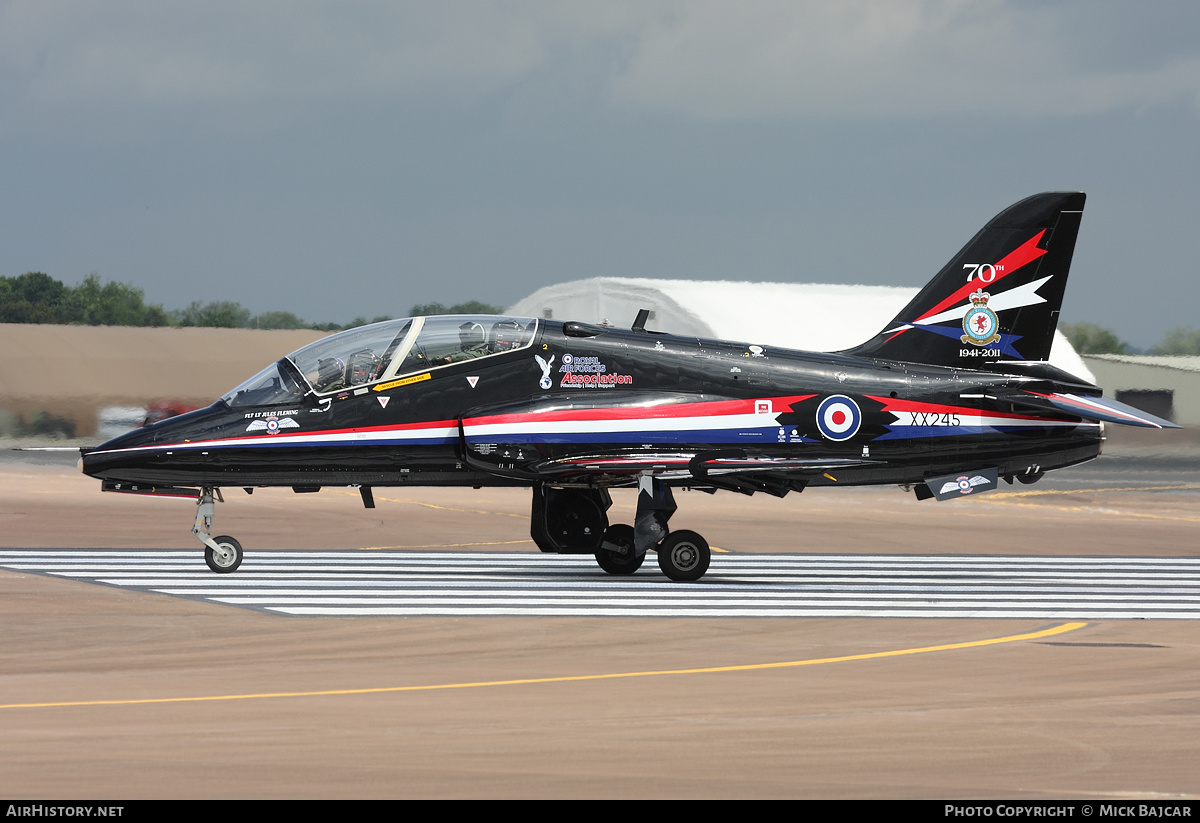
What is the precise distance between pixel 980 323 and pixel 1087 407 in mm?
2063

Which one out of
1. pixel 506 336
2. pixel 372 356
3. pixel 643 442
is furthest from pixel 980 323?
pixel 372 356

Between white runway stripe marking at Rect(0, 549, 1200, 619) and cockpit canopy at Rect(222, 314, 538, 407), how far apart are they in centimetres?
250

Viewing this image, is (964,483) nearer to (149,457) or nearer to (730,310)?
(149,457)

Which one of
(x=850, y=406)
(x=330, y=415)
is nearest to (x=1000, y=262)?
(x=850, y=406)

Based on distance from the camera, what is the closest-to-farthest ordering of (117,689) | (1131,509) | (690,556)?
1. (117,689)
2. (690,556)
3. (1131,509)

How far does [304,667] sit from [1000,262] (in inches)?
526

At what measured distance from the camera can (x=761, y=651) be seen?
12875mm

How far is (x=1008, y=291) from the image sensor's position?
2116 centimetres

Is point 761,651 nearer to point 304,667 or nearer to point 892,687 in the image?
point 892,687

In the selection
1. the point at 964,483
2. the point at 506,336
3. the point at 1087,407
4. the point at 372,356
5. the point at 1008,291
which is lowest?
the point at 964,483

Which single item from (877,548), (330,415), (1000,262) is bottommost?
(877,548)

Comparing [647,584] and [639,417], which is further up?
[639,417]

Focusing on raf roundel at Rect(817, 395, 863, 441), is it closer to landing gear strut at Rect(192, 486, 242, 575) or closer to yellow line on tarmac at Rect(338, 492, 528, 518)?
landing gear strut at Rect(192, 486, 242, 575)

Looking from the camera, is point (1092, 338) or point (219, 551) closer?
point (219, 551)
